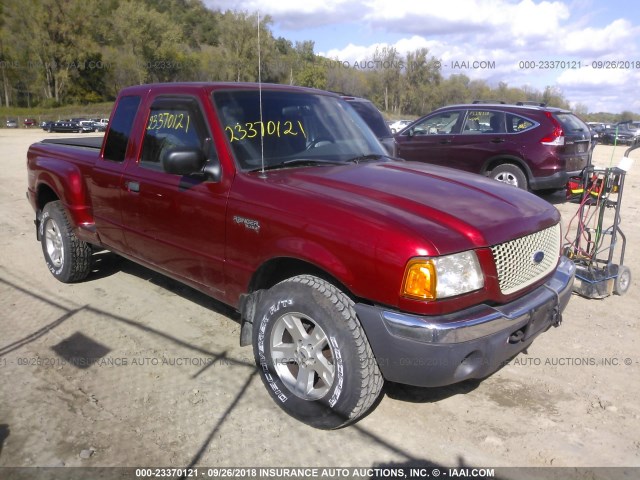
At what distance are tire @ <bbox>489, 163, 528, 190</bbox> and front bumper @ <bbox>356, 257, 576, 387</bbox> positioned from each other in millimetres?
6596

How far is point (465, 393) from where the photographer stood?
11.4ft

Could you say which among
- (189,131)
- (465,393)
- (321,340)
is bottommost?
(465,393)

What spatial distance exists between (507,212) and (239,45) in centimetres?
4190

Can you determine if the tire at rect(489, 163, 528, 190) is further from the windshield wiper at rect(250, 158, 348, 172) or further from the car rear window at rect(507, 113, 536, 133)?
the windshield wiper at rect(250, 158, 348, 172)

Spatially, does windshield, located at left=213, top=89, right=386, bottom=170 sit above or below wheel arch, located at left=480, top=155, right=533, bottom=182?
above

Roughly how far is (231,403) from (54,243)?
3.24 m

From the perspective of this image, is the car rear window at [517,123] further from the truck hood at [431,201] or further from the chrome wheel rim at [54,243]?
the chrome wheel rim at [54,243]

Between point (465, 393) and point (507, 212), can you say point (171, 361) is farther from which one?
point (507, 212)

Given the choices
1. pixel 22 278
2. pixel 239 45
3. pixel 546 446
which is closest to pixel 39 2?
pixel 239 45

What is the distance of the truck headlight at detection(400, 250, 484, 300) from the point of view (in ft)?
8.47

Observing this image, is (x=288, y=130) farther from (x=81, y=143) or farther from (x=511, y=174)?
(x=511, y=174)

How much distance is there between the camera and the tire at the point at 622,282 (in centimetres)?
511

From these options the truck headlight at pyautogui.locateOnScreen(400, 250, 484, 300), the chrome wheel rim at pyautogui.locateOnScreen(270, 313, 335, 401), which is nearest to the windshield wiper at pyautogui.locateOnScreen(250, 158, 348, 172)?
the chrome wheel rim at pyautogui.locateOnScreen(270, 313, 335, 401)

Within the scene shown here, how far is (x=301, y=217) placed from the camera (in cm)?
293
